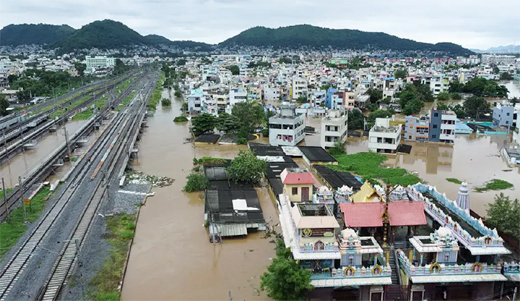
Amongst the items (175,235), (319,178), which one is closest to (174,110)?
(319,178)

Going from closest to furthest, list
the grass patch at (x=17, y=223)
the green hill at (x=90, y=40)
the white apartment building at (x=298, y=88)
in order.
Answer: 1. the grass patch at (x=17, y=223)
2. the white apartment building at (x=298, y=88)
3. the green hill at (x=90, y=40)

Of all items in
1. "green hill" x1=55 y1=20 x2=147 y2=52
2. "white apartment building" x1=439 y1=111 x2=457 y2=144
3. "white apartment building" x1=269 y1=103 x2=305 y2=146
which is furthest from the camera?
"green hill" x1=55 y1=20 x2=147 y2=52

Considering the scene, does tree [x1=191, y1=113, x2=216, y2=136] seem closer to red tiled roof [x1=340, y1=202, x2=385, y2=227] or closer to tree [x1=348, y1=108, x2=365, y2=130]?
tree [x1=348, y1=108, x2=365, y2=130]

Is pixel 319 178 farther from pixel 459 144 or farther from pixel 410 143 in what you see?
pixel 459 144

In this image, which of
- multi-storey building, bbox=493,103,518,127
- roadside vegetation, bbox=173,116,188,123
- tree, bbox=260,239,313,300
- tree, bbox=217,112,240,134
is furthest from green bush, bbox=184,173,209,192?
multi-storey building, bbox=493,103,518,127

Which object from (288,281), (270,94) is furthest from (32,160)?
(270,94)

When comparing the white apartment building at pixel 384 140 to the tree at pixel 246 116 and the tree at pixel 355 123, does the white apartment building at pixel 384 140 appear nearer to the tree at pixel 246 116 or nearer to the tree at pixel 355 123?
the tree at pixel 355 123

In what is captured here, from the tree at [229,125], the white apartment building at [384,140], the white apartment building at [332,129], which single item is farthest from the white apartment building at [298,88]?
the white apartment building at [384,140]
